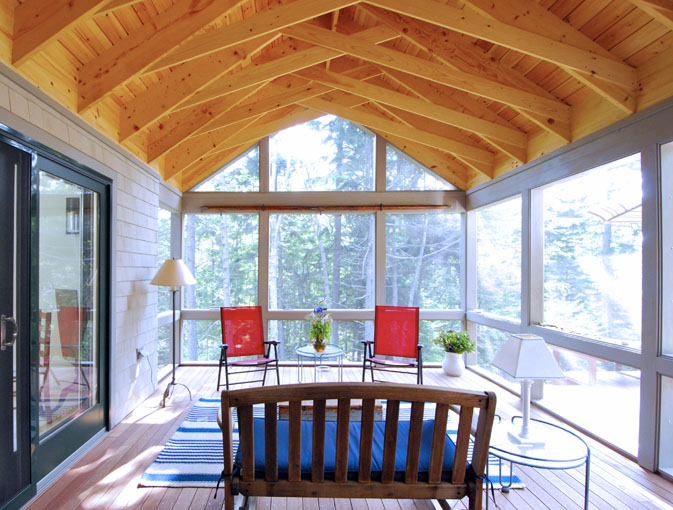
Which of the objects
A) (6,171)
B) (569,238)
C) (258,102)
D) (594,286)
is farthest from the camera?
(258,102)

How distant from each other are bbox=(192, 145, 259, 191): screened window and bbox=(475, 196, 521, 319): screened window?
11.1 feet

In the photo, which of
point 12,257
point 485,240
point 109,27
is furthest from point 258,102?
point 485,240

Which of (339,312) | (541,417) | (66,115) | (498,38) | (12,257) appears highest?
(498,38)

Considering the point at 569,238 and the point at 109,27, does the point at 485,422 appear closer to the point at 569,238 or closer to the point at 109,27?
the point at 569,238

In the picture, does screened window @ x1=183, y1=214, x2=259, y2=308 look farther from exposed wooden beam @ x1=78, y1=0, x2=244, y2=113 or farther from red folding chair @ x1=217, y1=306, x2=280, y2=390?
exposed wooden beam @ x1=78, y1=0, x2=244, y2=113

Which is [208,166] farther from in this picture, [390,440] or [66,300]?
[390,440]

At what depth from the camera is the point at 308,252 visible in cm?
567

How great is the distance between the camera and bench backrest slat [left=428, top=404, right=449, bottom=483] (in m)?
1.69

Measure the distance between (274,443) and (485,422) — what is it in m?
0.93

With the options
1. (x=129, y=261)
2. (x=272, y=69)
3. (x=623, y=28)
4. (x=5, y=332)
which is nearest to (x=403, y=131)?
(x=272, y=69)

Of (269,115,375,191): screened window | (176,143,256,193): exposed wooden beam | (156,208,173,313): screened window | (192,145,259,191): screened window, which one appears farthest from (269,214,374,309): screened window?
(156,208,173,313): screened window

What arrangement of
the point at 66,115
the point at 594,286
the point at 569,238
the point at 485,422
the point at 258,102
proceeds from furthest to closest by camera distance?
1. the point at 258,102
2. the point at 569,238
3. the point at 594,286
4. the point at 66,115
5. the point at 485,422

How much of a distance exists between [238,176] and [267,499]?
434 centimetres

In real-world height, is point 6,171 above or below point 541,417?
above
